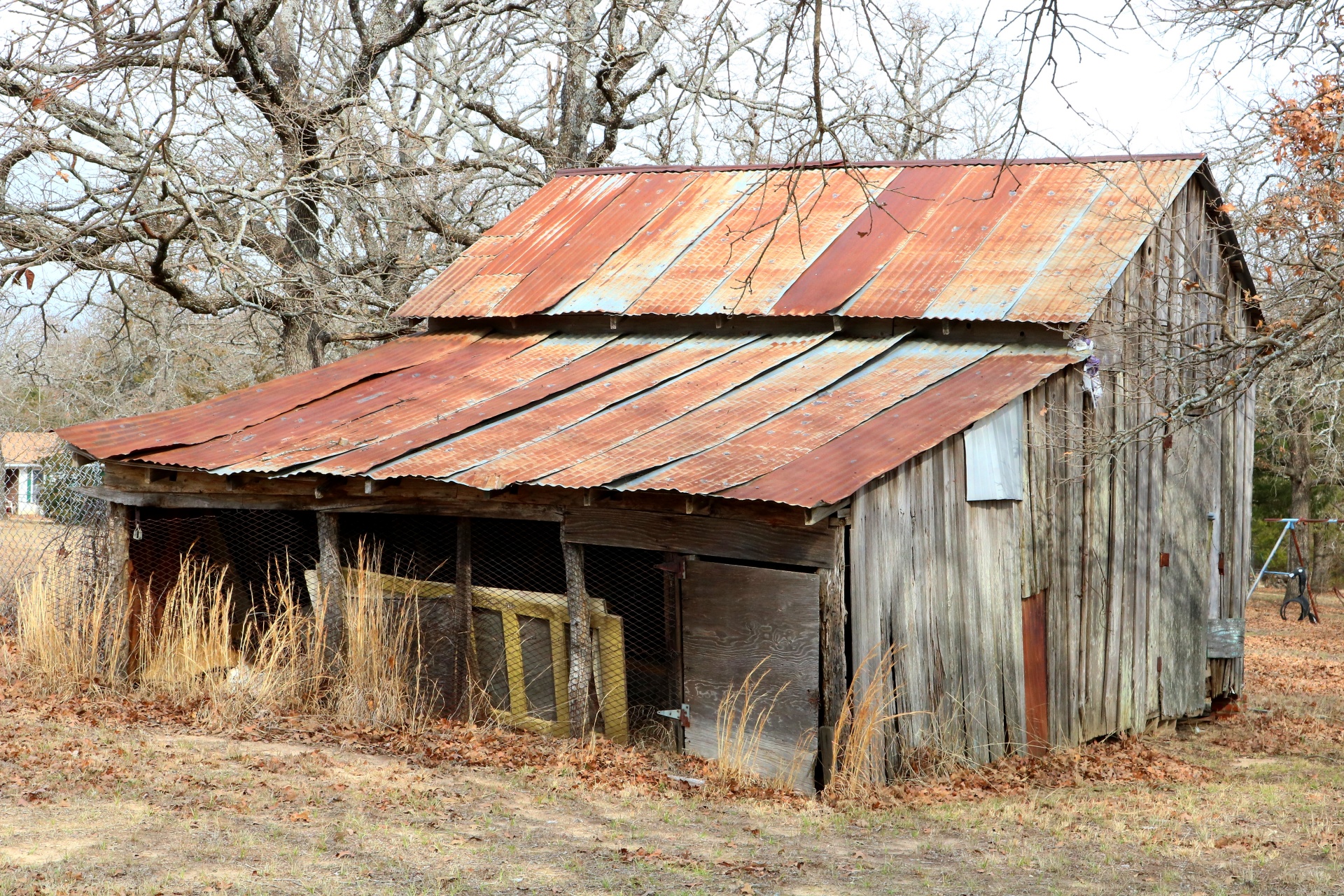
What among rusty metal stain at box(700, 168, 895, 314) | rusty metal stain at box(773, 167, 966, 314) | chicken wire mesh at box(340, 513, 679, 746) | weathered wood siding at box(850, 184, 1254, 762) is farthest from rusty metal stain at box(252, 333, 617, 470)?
weathered wood siding at box(850, 184, 1254, 762)

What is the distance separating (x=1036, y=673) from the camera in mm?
10422

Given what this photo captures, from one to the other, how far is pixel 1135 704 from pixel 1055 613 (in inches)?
75.2

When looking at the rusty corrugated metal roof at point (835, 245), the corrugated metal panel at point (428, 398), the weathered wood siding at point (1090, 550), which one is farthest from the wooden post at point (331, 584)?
the weathered wood siding at point (1090, 550)

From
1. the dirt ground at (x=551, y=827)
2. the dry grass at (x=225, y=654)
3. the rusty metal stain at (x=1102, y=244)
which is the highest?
the rusty metal stain at (x=1102, y=244)

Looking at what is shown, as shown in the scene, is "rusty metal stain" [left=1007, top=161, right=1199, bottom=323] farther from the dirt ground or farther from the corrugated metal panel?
the corrugated metal panel

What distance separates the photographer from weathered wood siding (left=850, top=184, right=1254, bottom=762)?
9.27 metres

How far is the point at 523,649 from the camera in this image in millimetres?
10758

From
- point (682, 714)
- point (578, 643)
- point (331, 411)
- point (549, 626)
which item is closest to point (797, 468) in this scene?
point (682, 714)

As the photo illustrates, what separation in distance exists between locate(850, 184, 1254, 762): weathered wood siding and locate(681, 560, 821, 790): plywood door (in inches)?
15.2

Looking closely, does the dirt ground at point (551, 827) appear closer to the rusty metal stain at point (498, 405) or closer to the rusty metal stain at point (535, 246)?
the rusty metal stain at point (498, 405)

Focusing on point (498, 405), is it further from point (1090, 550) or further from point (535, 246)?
point (1090, 550)

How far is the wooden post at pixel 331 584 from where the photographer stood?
35.9 feet

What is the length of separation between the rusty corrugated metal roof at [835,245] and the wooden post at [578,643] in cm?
298

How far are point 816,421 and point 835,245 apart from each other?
12.8 feet
